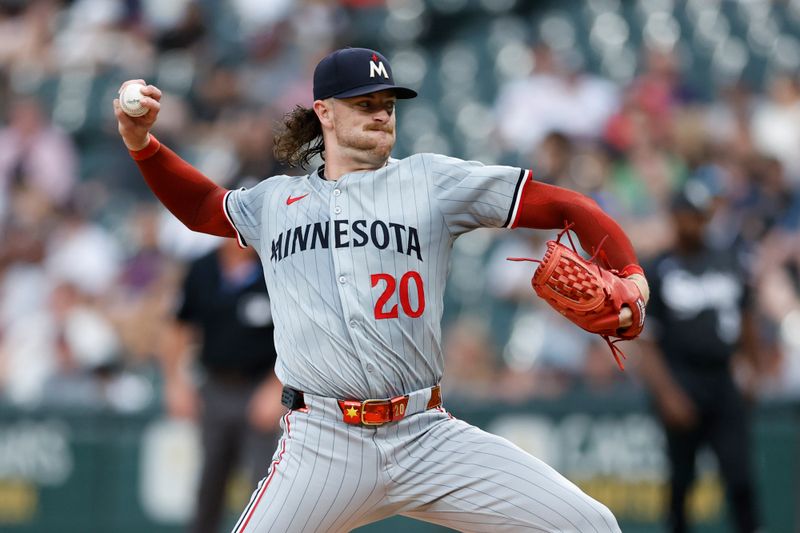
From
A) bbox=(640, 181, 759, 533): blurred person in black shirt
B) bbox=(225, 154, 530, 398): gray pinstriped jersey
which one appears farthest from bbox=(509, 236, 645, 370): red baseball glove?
bbox=(640, 181, 759, 533): blurred person in black shirt

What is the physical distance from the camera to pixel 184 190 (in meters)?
4.67

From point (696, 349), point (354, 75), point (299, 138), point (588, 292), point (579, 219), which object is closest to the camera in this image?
point (588, 292)

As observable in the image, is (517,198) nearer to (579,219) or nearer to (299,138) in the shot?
(579,219)

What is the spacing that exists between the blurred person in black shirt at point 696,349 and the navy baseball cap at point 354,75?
385 centimetres

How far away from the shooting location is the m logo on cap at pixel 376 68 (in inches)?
171

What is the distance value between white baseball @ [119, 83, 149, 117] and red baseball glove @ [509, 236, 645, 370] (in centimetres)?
139

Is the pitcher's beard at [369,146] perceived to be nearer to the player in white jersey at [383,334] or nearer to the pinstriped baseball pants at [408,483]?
the player in white jersey at [383,334]

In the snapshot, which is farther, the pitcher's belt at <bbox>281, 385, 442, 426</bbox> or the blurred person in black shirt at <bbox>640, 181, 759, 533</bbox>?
the blurred person in black shirt at <bbox>640, 181, 759, 533</bbox>

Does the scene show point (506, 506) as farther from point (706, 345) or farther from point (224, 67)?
point (224, 67)

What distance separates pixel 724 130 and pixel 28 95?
742 cm

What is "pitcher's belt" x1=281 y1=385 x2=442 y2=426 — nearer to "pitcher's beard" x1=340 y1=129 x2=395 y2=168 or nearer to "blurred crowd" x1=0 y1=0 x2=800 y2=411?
"pitcher's beard" x1=340 y1=129 x2=395 y2=168

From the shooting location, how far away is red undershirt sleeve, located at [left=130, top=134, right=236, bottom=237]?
4.65 meters

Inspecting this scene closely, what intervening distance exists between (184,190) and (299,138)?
47 centimetres

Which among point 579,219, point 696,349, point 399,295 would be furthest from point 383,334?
point 696,349
